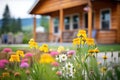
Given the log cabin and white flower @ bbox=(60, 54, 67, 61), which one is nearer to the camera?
white flower @ bbox=(60, 54, 67, 61)

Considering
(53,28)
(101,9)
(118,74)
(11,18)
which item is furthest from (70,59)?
(53,28)

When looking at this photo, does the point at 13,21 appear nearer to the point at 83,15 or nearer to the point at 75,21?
the point at 83,15

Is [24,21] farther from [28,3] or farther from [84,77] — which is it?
[84,77]

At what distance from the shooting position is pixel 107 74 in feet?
4.86

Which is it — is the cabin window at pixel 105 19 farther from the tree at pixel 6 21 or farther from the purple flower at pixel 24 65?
the purple flower at pixel 24 65

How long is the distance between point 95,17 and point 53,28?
2630mm

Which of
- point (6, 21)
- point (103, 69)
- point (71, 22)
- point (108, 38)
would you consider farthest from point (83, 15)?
point (103, 69)

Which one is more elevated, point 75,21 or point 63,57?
point 75,21

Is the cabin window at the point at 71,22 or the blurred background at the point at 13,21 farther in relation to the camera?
the cabin window at the point at 71,22

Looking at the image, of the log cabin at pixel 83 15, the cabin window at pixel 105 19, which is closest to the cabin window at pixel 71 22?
the log cabin at pixel 83 15

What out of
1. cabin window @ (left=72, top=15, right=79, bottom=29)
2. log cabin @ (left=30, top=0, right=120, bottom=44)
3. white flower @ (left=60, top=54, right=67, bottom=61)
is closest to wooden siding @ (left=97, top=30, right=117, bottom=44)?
log cabin @ (left=30, top=0, right=120, bottom=44)

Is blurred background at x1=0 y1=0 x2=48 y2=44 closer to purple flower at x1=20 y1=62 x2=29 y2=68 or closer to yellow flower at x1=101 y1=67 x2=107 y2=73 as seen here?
purple flower at x1=20 y1=62 x2=29 y2=68

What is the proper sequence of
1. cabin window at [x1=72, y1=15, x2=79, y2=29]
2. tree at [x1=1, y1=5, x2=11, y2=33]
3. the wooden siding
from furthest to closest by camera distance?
cabin window at [x1=72, y1=15, x2=79, y2=29], the wooden siding, tree at [x1=1, y1=5, x2=11, y2=33]

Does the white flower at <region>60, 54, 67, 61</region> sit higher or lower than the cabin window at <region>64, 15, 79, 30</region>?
lower
